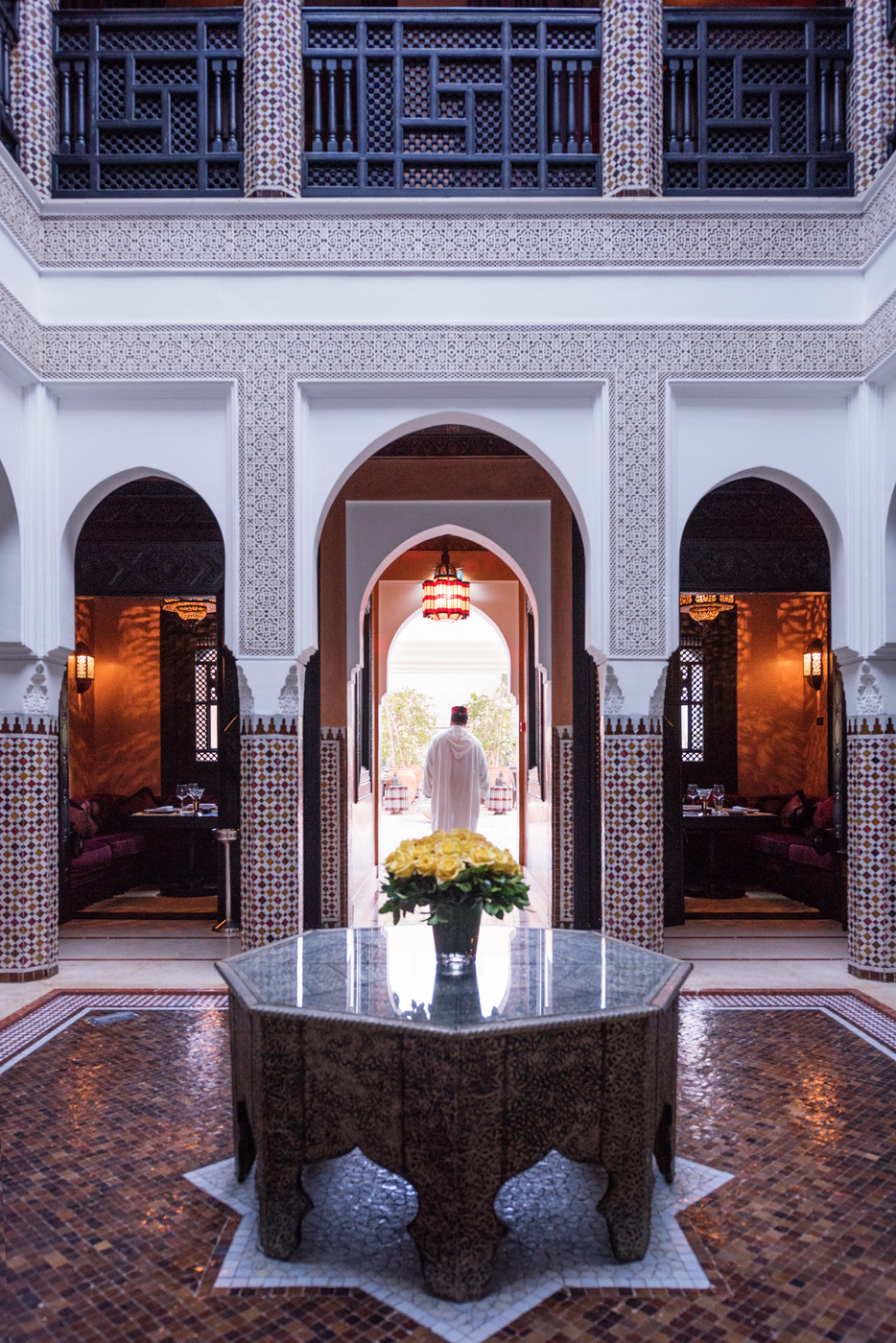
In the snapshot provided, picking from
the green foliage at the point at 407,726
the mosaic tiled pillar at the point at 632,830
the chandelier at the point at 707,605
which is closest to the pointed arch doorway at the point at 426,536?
the mosaic tiled pillar at the point at 632,830

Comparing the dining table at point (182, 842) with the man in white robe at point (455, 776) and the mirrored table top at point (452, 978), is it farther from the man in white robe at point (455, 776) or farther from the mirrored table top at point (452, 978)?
the mirrored table top at point (452, 978)

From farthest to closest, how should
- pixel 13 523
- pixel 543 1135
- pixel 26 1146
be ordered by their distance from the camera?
pixel 13 523
pixel 26 1146
pixel 543 1135

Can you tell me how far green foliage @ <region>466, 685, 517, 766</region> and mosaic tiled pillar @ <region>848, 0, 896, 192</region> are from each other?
17013mm

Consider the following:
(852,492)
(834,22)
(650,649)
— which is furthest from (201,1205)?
(834,22)

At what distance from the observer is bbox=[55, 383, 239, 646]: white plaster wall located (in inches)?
199

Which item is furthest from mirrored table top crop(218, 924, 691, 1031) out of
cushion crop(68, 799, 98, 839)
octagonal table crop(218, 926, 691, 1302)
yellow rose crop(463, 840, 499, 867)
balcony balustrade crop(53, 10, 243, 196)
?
cushion crop(68, 799, 98, 839)

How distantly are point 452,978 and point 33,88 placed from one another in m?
4.86

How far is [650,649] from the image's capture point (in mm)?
4973

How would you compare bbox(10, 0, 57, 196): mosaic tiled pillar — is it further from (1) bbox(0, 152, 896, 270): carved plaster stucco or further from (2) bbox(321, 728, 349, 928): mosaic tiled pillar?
(2) bbox(321, 728, 349, 928): mosaic tiled pillar

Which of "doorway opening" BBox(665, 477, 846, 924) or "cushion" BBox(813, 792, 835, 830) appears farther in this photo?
"cushion" BBox(813, 792, 835, 830)

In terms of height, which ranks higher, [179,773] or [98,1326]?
[179,773]

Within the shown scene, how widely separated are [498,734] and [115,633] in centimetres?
1321

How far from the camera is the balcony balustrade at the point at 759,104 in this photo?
5109 mm

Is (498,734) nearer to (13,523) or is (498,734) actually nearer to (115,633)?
(115,633)
